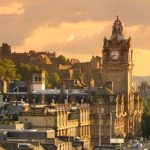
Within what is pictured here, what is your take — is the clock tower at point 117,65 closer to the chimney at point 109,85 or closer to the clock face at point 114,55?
the clock face at point 114,55

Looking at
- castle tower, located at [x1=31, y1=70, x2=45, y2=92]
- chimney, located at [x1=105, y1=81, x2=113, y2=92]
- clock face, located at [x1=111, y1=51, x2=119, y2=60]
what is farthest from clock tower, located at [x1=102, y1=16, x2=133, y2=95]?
castle tower, located at [x1=31, y1=70, x2=45, y2=92]

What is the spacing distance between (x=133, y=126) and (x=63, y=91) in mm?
17325

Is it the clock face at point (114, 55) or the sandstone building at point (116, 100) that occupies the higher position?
the clock face at point (114, 55)

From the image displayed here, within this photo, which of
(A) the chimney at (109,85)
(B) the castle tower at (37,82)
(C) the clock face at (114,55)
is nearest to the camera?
(A) the chimney at (109,85)

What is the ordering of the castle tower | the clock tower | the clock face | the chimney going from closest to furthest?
the chimney
the castle tower
the clock tower
the clock face

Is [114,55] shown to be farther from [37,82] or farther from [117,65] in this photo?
[37,82]

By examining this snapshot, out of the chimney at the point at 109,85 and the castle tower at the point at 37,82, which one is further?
the castle tower at the point at 37,82

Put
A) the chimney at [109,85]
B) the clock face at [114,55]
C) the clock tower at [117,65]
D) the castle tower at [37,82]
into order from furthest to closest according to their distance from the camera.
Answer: the clock face at [114,55] < the clock tower at [117,65] < the castle tower at [37,82] < the chimney at [109,85]

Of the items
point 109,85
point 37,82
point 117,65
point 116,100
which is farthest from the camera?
point 117,65

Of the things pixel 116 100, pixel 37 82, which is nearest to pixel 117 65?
pixel 37 82

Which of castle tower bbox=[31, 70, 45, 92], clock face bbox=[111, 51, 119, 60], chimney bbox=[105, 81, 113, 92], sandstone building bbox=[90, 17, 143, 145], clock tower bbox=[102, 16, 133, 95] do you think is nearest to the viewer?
sandstone building bbox=[90, 17, 143, 145]

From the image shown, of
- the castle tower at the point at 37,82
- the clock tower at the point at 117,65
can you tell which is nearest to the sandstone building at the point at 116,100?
the clock tower at the point at 117,65

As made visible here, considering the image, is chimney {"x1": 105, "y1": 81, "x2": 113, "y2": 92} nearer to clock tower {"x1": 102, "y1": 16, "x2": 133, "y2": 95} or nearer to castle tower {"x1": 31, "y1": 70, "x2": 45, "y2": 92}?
clock tower {"x1": 102, "y1": 16, "x2": 133, "y2": 95}

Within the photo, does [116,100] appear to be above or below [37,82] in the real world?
below
